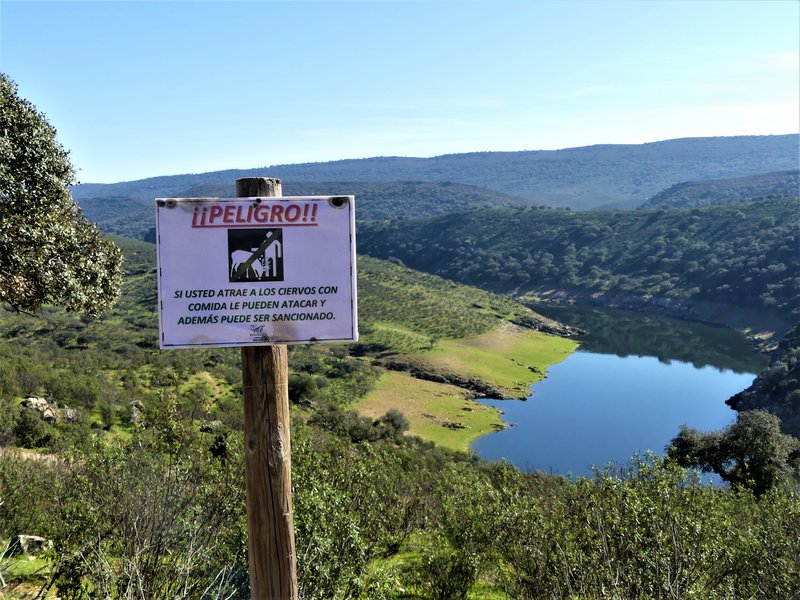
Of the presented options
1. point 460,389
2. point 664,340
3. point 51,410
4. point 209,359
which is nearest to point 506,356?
point 460,389

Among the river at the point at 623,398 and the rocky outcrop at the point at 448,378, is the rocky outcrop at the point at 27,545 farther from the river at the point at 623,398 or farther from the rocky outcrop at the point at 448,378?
the rocky outcrop at the point at 448,378

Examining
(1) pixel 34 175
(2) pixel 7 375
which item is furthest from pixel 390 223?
(1) pixel 34 175

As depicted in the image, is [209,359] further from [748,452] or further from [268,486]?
[268,486]

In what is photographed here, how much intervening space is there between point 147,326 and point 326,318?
59.9 metres

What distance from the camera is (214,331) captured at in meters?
3.11

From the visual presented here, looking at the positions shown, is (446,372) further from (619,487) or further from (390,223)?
(390,223)

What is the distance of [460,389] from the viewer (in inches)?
2314

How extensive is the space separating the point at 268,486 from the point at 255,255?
49.3 inches

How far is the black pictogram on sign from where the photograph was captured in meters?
3.11

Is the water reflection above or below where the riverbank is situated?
below

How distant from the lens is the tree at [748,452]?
2735 cm

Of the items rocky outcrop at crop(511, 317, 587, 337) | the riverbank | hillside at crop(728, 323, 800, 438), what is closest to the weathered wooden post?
hillside at crop(728, 323, 800, 438)

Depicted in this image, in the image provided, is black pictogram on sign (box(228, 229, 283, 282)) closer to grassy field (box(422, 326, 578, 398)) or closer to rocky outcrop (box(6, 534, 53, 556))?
rocky outcrop (box(6, 534, 53, 556))

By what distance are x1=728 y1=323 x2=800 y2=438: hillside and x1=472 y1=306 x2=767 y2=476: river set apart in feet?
6.99
